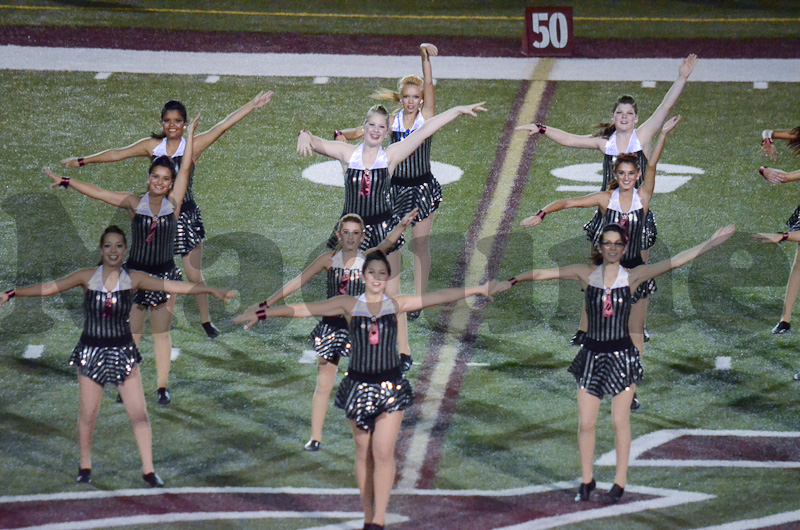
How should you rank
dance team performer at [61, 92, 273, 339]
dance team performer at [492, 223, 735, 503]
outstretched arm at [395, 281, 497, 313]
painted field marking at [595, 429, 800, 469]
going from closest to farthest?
1. outstretched arm at [395, 281, 497, 313]
2. dance team performer at [492, 223, 735, 503]
3. painted field marking at [595, 429, 800, 469]
4. dance team performer at [61, 92, 273, 339]

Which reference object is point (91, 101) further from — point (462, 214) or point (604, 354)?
point (604, 354)

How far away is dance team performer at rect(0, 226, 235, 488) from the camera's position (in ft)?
23.4

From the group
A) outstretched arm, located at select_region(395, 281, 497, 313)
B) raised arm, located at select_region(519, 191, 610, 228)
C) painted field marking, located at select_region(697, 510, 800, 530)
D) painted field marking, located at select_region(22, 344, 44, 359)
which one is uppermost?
raised arm, located at select_region(519, 191, 610, 228)

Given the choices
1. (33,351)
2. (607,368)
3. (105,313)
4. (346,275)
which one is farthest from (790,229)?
(33,351)

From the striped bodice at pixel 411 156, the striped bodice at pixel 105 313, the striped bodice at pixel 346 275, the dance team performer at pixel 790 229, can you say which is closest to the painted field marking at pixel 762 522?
the striped bodice at pixel 346 275

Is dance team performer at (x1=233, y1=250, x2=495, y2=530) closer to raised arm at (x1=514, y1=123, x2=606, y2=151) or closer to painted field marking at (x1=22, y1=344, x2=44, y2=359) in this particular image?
raised arm at (x1=514, y1=123, x2=606, y2=151)

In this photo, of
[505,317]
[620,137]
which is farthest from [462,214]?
[620,137]

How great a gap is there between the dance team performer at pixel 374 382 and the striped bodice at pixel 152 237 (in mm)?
1632

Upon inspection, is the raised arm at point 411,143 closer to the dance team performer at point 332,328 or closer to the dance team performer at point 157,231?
the dance team performer at point 332,328

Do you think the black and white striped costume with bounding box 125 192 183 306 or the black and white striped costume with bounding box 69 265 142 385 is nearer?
the black and white striped costume with bounding box 69 265 142 385

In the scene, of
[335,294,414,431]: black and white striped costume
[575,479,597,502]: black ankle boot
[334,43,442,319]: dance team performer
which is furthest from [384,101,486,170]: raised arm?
[575,479,597,502]: black ankle boot

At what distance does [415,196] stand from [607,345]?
263cm

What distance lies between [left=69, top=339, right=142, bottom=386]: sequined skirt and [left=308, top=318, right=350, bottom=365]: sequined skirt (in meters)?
1.07

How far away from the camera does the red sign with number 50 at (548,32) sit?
16328 millimetres
